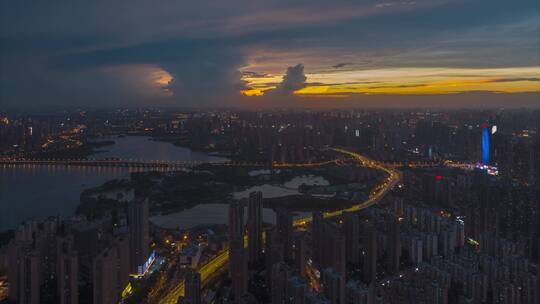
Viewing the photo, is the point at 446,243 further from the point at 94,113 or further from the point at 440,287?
the point at 94,113

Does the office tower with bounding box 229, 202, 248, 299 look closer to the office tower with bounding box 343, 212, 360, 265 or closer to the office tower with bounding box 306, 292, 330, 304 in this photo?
the office tower with bounding box 306, 292, 330, 304

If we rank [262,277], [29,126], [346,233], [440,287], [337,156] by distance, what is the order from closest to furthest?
Answer: 1. [440,287]
2. [262,277]
3. [346,233]
4. [337,156]
5. [29,126]

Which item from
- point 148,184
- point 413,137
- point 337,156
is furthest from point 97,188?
point 413,137

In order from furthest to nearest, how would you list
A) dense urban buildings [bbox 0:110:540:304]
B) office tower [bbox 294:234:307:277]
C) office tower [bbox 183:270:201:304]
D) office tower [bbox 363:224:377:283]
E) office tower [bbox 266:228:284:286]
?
office tower [bbox 363:224:377:283] < office tower [bbox 294:234:307:277] < office tower [bbox 266:228:284:286] < dense urban buildings [bbox 0:110:540:304] < office tower [bbox 183:270:201:304]

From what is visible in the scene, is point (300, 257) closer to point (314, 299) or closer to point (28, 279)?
point (314, 299)

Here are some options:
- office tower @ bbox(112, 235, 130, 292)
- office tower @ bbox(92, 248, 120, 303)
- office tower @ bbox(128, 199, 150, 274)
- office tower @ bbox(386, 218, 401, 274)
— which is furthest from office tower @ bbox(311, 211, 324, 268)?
office tower @ bbox(92, 248, 120, 303)
